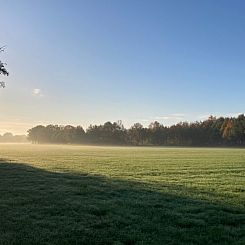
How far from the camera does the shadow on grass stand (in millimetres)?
11141

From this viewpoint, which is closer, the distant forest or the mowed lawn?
the mowed lawn

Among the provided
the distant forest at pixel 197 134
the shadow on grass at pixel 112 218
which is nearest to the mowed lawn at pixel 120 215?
the shadow on grass at pixel 112 218

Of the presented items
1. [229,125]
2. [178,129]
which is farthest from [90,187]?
[178,129]

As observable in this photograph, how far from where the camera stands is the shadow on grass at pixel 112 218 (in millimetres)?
11141

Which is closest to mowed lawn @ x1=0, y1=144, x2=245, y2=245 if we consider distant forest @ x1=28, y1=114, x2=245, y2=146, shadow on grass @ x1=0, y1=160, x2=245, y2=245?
shadow on grass @ x1=0, y1=160, x2=245, y2=245

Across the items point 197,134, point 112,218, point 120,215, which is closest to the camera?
point 112,218

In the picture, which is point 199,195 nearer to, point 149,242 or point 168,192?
point 168,192

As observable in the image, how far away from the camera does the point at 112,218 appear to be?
13.6 m

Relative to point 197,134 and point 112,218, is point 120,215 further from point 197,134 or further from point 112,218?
point 197,134

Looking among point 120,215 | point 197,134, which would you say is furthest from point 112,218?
point 197,134

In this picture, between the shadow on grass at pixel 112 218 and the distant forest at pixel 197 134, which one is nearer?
the shadow on grass at pixel 112 218

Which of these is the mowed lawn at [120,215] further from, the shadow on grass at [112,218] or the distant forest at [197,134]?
the distant forest at [197,134]

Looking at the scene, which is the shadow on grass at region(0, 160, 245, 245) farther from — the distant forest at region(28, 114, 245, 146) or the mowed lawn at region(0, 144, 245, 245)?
the distant forest at region(28, 114, 245, 146)

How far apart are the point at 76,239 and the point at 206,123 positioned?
17611 centimetres
